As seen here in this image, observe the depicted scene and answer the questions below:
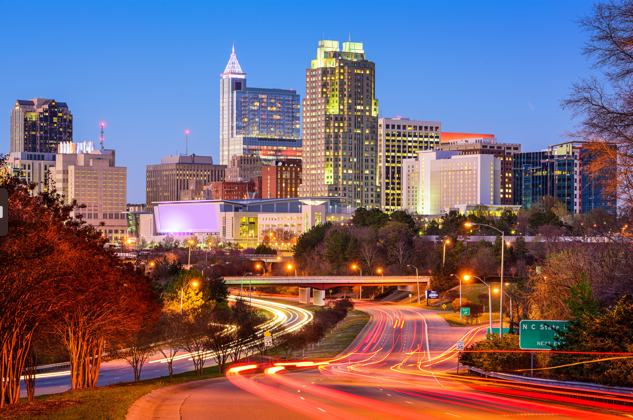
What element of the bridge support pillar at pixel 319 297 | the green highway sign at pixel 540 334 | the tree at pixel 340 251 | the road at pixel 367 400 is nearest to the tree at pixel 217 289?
the bridge support pillar at pixel 319 297

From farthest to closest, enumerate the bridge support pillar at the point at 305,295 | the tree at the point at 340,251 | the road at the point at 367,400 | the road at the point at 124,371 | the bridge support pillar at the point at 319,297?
1. the tree at the point at 340,251
2. the bridge support pillar at the point at 305,295
3. the bridge support pillar at the point at 319,297
4. the road at the point at 124,371
5. the road at the point at 367,400

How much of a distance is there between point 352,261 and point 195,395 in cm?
11256

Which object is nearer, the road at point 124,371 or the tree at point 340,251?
the road at point 124,371

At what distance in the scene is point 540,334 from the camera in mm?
33688

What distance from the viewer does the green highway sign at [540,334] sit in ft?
110

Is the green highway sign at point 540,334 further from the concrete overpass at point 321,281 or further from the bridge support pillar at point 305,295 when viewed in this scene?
the bridge support pillar at point 305,295

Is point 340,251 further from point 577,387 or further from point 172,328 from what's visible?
point 577,387

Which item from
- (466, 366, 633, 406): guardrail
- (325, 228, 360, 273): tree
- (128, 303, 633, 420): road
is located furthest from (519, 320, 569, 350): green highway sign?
(325, 228, 360, 273): tree

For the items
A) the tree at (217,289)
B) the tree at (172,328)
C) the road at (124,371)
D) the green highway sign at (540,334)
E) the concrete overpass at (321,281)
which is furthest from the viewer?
the concrete overpass at (321,281)

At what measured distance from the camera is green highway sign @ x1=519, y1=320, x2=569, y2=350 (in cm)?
3344

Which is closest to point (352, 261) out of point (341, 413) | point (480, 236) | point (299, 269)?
point (299, 269)

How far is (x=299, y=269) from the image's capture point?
155 m

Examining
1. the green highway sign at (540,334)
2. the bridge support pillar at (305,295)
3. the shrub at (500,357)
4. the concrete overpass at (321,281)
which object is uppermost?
the green highway sign at (540,334)

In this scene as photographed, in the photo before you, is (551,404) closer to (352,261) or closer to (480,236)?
(352,261)
